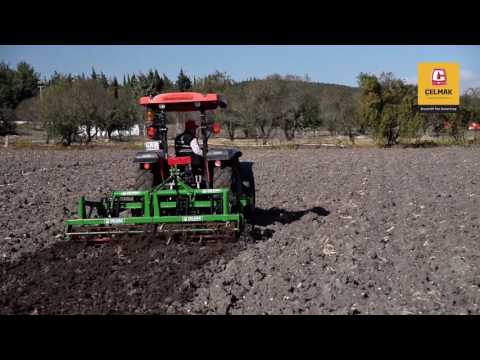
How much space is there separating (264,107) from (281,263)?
32.4m

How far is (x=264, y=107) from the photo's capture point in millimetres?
37906

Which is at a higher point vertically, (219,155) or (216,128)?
(216,128)

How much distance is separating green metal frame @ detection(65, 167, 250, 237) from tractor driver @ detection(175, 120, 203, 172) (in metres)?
0.34

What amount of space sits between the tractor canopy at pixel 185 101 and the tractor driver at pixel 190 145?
0.27 metres

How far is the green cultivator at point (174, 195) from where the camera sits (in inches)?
264

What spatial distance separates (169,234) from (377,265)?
2389 mm

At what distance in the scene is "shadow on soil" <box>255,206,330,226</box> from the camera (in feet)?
27.9

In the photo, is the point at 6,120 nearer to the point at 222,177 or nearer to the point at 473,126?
the point at 473,126

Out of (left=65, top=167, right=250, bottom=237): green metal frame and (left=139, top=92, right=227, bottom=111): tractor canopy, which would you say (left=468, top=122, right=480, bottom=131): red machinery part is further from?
(left=65, top=167, right=250, bottom=237): green metal frame

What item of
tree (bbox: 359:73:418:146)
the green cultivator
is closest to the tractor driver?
the green cultivator

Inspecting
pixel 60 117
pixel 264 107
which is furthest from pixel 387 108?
pixel 60 117
